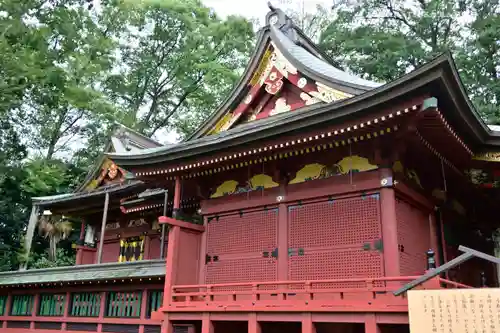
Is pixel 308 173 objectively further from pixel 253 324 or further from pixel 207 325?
pixel 207 325

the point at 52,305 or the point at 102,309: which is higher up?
the point at 52,305

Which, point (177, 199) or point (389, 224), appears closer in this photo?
point (389, 224)

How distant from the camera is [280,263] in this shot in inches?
392

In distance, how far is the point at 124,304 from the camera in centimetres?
1267

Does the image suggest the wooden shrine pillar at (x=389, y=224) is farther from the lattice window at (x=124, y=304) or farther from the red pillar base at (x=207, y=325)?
the lattice window at (x=124, y=304)

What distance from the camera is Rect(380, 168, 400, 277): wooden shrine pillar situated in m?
8.51

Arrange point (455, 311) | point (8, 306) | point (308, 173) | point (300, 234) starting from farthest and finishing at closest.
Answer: point (8, 306), point (308, 173), point (300, 234), point (455, 311)

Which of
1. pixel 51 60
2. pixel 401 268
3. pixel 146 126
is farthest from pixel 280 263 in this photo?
pixel 146 126

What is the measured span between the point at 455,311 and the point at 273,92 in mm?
7502

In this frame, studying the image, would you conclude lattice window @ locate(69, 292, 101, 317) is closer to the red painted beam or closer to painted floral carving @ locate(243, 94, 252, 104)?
the red painted beam

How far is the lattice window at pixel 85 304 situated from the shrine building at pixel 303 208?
55 millimetres

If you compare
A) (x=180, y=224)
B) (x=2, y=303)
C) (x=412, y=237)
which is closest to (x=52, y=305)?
(x=2, y=303)

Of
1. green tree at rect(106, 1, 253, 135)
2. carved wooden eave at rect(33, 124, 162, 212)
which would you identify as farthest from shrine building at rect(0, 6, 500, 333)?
green tree at rect(106, 1, 253, 135)

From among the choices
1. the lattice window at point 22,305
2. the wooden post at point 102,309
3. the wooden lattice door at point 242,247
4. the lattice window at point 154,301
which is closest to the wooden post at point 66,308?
the wooden post at point 102,309
